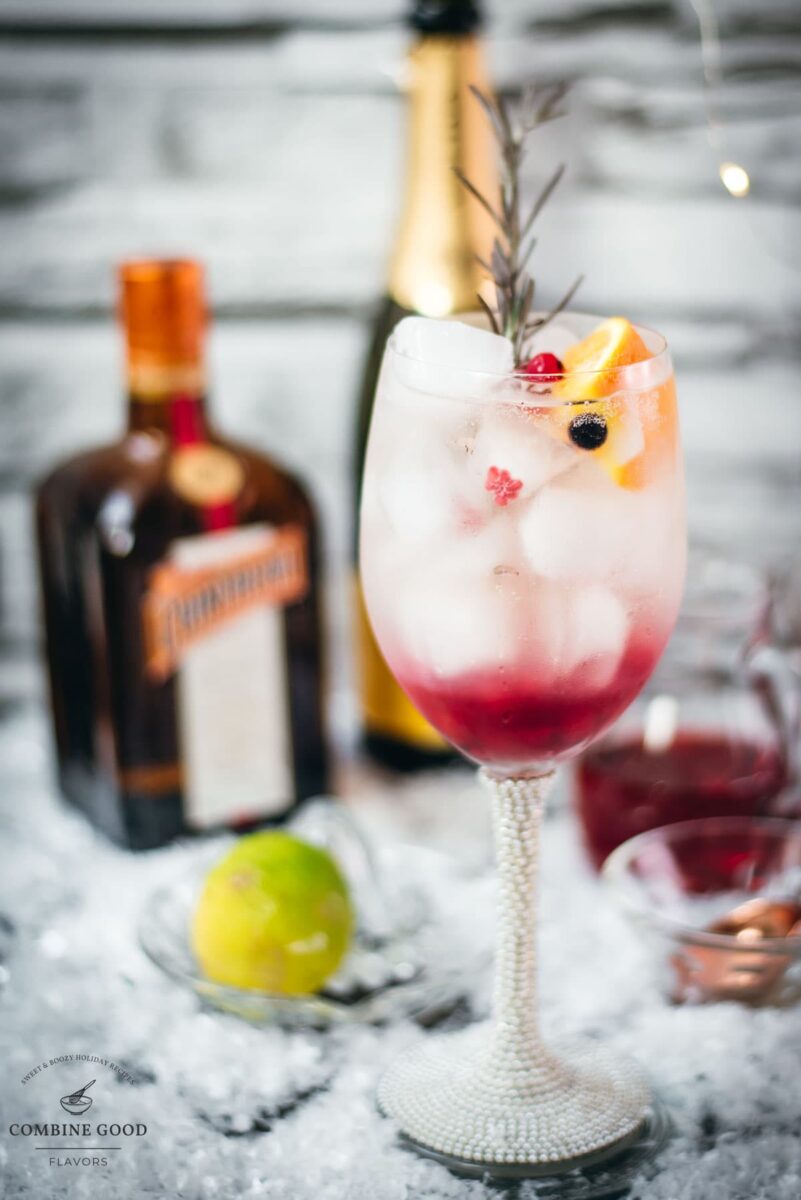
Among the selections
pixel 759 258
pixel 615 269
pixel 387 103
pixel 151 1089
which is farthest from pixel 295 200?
pixel 151 1089

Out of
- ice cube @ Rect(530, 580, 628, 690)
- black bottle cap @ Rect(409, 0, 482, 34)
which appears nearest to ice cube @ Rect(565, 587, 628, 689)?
ice cube @ Rect(530, 580, 628, 690)

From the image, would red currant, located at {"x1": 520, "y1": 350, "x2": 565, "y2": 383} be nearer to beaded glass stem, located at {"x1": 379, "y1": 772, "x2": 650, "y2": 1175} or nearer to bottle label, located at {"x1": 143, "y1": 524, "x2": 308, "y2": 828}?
beaded glass stem, located at {"x1": 379, "y1": 772, "x2": 650, "y2": 1175}

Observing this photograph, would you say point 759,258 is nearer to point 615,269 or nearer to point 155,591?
point 615,269

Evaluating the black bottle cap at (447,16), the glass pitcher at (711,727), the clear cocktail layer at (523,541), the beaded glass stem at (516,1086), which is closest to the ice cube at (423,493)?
the clear cocktail layer at (523,541)

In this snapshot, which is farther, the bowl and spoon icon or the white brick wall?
the white brick wall

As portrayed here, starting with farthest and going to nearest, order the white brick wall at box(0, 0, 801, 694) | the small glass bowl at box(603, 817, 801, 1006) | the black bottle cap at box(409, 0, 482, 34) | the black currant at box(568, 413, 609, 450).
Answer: the white brick wall at box(0, 0, 801, 694) < the black bottle cap at box(409, 0, 482, 34) < the small glass bowl at box(603, 817, 801, 1006) < the black currant at box(568, 413, 609, 450)

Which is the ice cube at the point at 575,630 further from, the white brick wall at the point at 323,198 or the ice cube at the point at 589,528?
the white brick wall at the point at 323,198

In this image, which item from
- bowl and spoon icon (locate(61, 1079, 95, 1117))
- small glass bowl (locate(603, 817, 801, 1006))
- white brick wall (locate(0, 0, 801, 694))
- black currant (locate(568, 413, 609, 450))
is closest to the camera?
black currant (locate(568, 413, 609, 450))
